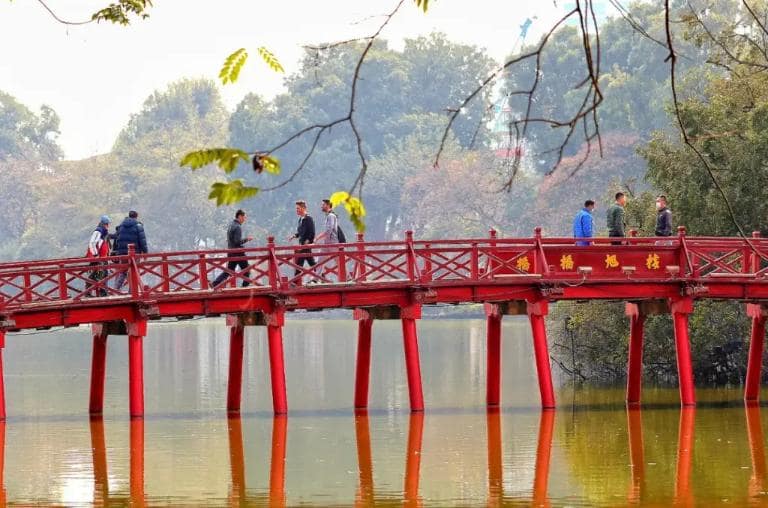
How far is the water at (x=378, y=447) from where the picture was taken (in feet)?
67.2

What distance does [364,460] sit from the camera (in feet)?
79.2

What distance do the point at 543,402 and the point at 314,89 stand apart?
3037 inches

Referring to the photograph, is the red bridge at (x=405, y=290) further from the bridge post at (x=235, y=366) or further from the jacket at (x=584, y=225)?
the jacket at (x=584, y=225)

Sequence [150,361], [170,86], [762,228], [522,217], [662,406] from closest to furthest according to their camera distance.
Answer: [662,406], [762,228], [150,361], [522,217], [170,86]

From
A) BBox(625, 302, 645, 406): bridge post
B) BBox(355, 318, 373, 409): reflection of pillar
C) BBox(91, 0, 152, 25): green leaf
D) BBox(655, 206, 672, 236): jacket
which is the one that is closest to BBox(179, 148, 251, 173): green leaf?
BBox(91, 0, 152, 25): green leaf

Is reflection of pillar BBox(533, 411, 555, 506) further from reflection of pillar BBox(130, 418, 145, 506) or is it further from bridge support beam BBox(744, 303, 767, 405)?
reflection of pillar BBox(130, 418, 145, 506)

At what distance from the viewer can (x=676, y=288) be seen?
31.0 m

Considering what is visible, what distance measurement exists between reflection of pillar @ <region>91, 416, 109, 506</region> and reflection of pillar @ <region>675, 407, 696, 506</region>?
6379 mm

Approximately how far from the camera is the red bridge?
29062 millimetres

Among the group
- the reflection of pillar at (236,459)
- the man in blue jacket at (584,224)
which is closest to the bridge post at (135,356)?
the reflection of pillar at (236,459)

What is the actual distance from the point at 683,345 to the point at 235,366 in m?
7.84

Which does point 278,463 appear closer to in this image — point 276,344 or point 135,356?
point 276,344

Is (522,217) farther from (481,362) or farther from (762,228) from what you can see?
(762,228)

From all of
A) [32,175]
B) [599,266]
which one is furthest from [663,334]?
[32,175]
